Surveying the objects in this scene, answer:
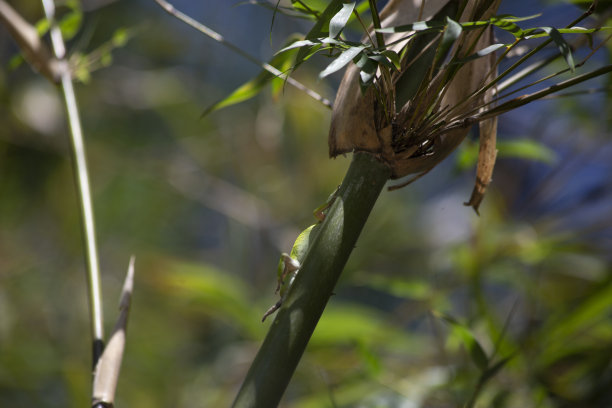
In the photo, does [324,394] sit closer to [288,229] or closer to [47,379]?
[288,229]

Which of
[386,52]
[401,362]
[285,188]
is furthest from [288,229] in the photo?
[386,52]

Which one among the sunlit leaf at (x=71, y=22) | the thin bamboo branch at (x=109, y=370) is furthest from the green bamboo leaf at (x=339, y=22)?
the sunlit leaf at (x=71, y=22)

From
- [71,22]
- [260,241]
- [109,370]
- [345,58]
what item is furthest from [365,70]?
[260,241]

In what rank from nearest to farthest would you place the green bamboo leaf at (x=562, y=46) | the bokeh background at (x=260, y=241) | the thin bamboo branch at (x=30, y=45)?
the green bamboo leaf at (x=562, y=46) < the thin bamboo branch at (x=30, y=45) < the bokeh background at (x=260, y=241)

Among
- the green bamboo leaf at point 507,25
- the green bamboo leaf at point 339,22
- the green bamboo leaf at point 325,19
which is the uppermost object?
the green bamboo leaf at point 325,19

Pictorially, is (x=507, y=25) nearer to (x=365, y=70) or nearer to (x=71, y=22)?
(x=365, y=70)

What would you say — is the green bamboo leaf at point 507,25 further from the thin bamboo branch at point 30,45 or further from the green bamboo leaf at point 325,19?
the thin bamboo branch at point 30,45

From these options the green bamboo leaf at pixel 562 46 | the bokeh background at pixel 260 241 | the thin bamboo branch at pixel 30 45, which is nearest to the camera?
the green bamboo leaf at pixel 562 46
